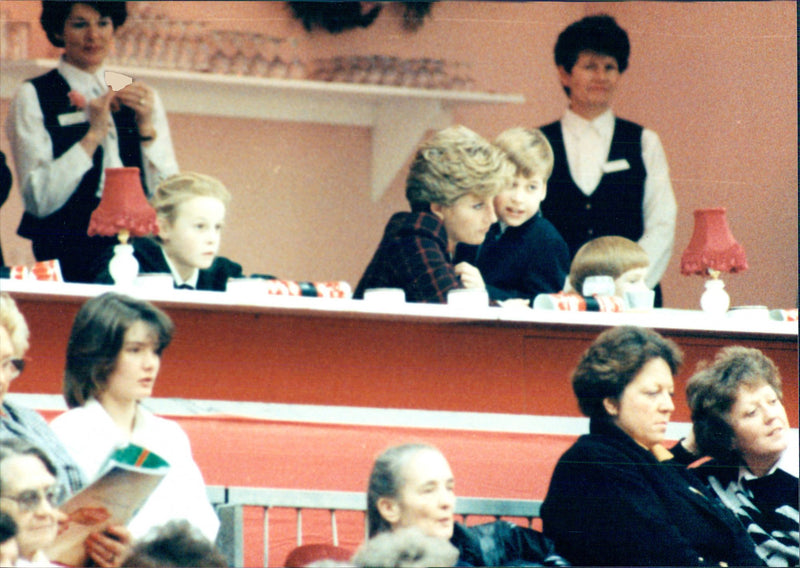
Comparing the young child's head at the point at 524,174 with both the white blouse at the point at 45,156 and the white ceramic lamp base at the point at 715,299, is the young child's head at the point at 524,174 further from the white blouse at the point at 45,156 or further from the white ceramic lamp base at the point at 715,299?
the white blouse at the point at 45,156

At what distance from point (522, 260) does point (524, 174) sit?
23 cm

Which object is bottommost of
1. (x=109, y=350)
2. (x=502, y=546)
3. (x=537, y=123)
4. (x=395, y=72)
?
(x=502, y=546)

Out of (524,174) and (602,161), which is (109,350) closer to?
(524,174)

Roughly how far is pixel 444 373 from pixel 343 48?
88cm

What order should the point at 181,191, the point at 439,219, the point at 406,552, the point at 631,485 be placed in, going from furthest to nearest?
the point at 439,219, the point at 181,191, the point at 631,485, the point at 406,552

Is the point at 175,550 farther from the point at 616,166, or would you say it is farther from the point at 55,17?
the point at 616,166

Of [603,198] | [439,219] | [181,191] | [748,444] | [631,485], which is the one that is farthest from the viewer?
[603,198]

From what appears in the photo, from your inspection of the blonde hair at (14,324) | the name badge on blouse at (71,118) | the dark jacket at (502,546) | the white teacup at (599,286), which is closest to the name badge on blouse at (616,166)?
the white teacup at (599,286)

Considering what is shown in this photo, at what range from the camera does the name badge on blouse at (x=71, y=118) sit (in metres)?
3.12

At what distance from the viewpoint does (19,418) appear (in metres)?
2.48

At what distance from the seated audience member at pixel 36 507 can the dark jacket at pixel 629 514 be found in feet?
2.97

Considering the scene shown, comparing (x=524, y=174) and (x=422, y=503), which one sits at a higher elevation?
(x=524, y=174)

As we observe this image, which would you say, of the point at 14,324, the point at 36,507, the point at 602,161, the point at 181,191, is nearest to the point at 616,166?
the point at 602,161

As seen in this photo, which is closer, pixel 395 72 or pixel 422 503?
pixel 422 503
